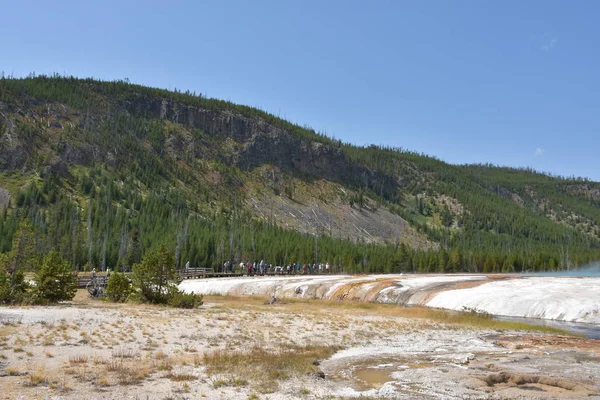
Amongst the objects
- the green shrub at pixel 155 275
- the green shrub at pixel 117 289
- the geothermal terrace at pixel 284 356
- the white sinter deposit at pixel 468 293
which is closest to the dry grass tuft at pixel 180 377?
the geothermal terrace at pixel 284 356

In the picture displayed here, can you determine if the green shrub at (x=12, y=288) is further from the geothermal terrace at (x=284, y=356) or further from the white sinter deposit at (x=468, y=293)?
the white sinter deposit at (x=468, y=293)

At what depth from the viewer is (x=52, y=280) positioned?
121ft

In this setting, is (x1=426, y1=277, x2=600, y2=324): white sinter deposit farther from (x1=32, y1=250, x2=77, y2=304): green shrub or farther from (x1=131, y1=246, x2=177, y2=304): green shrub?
(x1=32, y1=250, x2=77, y2=304): green shrub

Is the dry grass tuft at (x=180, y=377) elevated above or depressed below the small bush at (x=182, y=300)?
above

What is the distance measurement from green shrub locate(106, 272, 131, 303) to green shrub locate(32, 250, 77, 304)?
418 cm

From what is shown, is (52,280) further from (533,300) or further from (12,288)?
(533,300)

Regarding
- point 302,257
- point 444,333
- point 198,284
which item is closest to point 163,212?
point 302,257

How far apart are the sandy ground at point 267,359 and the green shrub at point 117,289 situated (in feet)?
33.7

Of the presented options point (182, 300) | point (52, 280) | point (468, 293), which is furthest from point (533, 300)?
point (52, 280)

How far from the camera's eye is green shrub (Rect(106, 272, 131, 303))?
A: 1655 inches

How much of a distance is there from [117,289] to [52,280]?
6.19 m

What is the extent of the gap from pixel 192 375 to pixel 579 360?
1584 cm

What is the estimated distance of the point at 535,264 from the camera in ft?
455

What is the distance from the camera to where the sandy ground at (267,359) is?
47.3 ft
